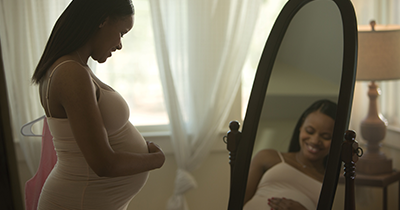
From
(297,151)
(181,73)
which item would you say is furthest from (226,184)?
(297,151)

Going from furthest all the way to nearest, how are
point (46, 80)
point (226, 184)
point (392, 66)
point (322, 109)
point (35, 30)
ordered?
point (226, 184)
point (35, 30)
point (392, 66)
point (322, 109)
point (46, 80)

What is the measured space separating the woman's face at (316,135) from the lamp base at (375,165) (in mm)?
794

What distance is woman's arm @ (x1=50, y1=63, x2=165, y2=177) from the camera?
74 centimetres

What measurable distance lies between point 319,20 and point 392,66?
71 centimetres

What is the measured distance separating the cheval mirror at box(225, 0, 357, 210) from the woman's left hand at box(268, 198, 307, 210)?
0.39ft

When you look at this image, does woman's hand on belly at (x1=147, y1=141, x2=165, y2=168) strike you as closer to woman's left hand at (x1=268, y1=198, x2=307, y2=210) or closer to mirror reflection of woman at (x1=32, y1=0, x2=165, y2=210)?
mirror reflection of woman at (x1=32, y1=0, x2=165, y2=210)

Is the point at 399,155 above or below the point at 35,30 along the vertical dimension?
below

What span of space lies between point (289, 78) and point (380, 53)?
0.66m

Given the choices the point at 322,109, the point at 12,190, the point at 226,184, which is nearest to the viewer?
the point at 12,190

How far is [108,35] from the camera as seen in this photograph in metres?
0.85

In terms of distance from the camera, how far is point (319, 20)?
3.74ft

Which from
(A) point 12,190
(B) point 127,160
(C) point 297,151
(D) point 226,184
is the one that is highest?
(A) point 12,190

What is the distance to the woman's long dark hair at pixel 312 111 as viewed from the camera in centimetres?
105

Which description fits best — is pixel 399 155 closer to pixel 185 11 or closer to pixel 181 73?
pixel 181 73
